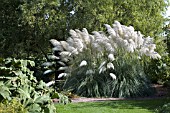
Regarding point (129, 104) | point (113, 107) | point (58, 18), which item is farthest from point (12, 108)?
point (58, 18)

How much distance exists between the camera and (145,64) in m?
12.9

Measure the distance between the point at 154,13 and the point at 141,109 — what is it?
6.89 meters

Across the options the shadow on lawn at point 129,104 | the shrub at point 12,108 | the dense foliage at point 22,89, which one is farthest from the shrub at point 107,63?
the shrub at point 12,108

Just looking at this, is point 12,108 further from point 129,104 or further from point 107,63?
point 107,63

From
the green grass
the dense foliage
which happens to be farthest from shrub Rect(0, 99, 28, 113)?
the green grass

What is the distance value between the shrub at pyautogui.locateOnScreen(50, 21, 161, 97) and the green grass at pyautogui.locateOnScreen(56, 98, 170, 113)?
129 centimetres

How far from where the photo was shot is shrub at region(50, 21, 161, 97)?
11258 mm

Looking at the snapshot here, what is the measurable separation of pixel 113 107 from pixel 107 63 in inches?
115

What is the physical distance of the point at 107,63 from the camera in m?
11.6

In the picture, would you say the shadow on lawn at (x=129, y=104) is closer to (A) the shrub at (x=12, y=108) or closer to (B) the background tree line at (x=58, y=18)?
(B) the background tree line at (x=58, y=18)

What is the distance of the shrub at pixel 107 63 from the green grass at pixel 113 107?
129cm

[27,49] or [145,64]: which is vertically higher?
[27,49]

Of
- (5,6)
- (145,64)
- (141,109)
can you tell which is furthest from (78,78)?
(5,6)

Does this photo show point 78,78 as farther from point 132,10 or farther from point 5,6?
point 5,6
